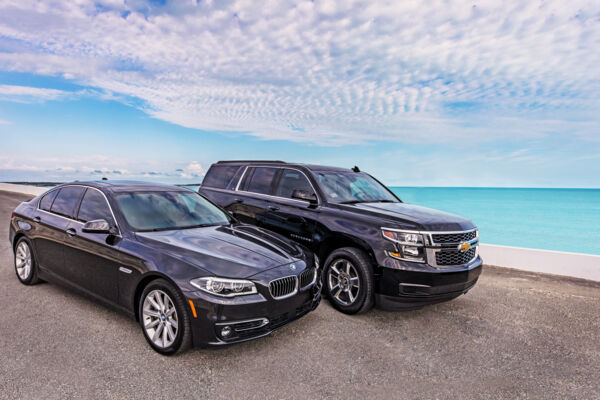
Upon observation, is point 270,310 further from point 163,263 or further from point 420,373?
point 420,373

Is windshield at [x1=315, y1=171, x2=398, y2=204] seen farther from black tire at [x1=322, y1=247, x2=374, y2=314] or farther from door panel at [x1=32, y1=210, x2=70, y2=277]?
door panel at [x1=32, y1=210, x2=70, y2=277]

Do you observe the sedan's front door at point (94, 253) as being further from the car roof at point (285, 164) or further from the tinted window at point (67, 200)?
the car roof at point (285, 164)

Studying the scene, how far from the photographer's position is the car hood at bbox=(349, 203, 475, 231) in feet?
14.6

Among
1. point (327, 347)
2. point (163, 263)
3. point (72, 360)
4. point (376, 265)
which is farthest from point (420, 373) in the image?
point (72, 360)

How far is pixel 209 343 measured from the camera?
319cm

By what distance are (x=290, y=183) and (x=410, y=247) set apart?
86.9 inches

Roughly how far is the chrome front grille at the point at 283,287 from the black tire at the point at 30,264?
3.73 m

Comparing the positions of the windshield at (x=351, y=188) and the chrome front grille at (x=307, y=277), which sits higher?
the windshield at (x=351, y=188)

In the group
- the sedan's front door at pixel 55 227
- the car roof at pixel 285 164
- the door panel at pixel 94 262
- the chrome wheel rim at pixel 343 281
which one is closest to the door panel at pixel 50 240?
the sedan's front door at pixel 55 227

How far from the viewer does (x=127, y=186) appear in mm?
4695

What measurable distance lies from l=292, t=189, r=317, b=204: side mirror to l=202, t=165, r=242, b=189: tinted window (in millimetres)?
1574

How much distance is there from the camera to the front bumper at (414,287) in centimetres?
425

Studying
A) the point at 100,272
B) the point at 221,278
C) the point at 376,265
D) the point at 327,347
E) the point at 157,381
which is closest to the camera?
the point at 157,381

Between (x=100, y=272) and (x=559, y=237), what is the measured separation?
A: 56822 mm
